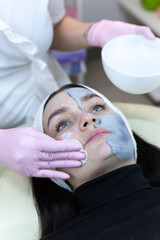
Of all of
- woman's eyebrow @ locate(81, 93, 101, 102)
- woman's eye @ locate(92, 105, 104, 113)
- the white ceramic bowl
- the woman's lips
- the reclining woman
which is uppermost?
the white ceramic bowl

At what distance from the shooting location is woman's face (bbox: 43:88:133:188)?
0.96 metres

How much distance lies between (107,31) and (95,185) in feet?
2.22

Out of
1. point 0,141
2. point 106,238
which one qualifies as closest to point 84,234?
point 106,238

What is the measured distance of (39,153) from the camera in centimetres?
89

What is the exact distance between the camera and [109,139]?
97cm

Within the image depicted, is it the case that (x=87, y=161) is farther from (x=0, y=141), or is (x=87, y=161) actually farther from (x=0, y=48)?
(x=0, y=48)

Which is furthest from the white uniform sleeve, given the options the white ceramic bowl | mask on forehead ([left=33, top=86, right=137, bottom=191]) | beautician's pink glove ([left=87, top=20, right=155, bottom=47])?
mask on forehead ([left=33, top=86, right=137, bottom=191])

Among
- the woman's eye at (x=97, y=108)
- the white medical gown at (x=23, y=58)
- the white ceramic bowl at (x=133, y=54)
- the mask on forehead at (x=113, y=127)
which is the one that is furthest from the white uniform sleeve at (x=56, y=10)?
the woman's eye at (x=97, y=108)

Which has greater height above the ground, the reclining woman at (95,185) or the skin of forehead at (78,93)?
the skin of forehead at (78,93)

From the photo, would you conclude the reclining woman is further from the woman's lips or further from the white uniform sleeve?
the white uniform sleeve

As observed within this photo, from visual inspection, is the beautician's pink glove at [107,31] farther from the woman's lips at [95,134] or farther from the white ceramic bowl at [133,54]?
the woman's lips at [95,134]

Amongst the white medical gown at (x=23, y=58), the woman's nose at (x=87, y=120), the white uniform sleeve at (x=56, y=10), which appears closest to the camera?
the woman's nose at (x=87, y=120)

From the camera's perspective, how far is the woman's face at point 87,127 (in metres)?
0.96

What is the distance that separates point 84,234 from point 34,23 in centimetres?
80
